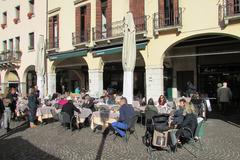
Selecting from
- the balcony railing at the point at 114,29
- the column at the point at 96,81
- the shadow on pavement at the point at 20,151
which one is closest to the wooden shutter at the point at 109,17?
the balcony railing at the point at 114,29

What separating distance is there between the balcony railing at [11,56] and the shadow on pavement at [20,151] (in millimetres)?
18270

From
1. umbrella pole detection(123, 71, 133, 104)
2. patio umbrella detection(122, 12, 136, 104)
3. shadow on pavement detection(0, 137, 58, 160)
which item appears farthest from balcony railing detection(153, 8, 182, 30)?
shadow on pavement detection(0, 137, 58, 160)

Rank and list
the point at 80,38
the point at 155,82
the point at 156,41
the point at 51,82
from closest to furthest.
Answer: the point at 156,41 < the point at 155,82 < the point at 80,38 < the point at 51,82

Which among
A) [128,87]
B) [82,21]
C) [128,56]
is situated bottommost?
[128,87]

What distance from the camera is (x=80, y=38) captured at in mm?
20938

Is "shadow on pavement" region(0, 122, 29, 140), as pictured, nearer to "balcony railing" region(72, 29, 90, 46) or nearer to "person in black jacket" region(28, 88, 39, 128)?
"person in black jacket" region(28, 88, 39, 128)

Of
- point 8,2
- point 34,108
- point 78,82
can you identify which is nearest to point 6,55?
point 8,2

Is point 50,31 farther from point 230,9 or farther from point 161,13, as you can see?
point 230,9

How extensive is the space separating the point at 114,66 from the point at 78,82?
452cm

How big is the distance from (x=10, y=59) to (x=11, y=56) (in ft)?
1.22

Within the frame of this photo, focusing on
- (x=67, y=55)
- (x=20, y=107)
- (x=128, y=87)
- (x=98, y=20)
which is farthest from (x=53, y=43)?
(x=128, y=87)

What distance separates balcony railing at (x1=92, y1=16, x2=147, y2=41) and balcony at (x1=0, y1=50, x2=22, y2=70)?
1089 cm

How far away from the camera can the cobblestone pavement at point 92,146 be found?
8266mm

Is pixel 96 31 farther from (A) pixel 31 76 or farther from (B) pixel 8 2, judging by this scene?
(B) pixel 8 2
